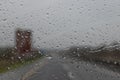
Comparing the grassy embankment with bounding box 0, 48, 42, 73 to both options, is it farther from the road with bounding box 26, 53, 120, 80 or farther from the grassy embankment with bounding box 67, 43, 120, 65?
the grassy embankment with bounding box 67, 43, 120, 65

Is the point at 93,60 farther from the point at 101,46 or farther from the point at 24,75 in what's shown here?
the point at 24,75

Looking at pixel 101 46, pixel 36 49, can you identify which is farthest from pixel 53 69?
pixel 101 46

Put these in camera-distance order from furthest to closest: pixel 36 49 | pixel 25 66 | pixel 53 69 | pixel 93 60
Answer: pixel 93 60
pixel 36 49
pixel 25 66
pixel 53 69

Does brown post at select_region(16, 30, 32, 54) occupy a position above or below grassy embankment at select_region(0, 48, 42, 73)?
above

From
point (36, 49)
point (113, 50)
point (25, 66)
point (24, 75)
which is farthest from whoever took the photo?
point (113, 50)

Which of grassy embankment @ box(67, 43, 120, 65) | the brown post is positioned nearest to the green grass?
the brown post

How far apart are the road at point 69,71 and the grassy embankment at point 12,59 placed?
58 centimetres

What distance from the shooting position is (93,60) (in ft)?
45.4

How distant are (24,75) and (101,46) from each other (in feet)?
17.9

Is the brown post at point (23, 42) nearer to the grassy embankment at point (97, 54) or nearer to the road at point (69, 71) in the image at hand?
the road at point (69, 71)

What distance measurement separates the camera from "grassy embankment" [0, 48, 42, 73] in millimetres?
12438

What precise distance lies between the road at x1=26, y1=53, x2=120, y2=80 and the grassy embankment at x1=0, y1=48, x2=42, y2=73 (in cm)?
58

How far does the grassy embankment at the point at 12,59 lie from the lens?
40.8 ft

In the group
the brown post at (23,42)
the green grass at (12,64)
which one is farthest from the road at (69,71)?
the brown post at (23,42)
